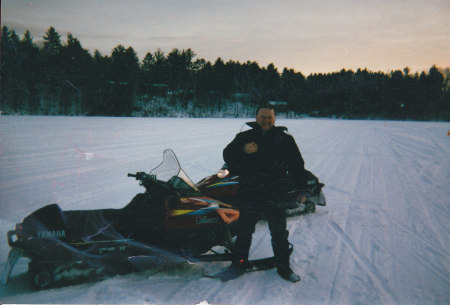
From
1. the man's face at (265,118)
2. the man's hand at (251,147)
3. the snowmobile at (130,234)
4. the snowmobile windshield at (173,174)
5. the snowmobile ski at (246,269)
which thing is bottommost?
the snowmobile ski at (246,269)

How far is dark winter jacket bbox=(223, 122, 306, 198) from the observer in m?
2.56

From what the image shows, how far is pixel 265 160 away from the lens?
2.57m

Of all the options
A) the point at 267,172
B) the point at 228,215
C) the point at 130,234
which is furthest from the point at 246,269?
the point at 130,234

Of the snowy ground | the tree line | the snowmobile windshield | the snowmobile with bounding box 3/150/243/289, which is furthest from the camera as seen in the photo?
the tree line

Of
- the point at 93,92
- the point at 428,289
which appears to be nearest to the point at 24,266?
the point at 428,289

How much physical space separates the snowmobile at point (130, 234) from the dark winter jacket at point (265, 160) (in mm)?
399

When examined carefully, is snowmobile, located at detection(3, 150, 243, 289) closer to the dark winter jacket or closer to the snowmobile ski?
the snowmobile ski

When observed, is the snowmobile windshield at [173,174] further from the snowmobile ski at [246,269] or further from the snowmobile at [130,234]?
the snowmobile ski at [246,269]

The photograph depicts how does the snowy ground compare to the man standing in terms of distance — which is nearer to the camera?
the snowy ground

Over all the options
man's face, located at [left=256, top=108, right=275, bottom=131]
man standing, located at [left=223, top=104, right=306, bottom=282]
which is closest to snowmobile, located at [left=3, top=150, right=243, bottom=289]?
man standing, located at [left=223, top=104, right=306, bottom=282]

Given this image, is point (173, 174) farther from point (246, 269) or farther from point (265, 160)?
point (246, 269)

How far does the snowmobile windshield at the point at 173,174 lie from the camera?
2.66 meters

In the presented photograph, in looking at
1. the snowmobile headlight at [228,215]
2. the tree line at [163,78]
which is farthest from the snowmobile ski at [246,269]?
the tree line at [163,78]

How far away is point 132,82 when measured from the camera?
1357 cm
